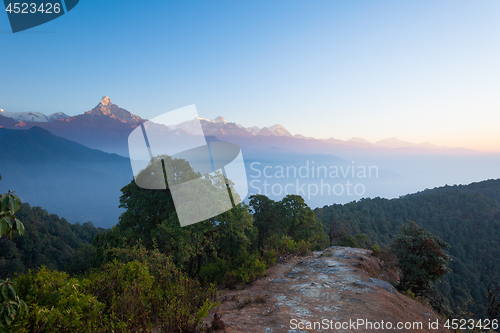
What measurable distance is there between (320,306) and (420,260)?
19.9 feet

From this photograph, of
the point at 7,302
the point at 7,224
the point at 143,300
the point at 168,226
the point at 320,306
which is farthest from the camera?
the point at 168,226

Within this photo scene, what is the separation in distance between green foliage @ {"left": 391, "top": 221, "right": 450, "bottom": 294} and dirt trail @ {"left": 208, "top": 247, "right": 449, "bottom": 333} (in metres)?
1.84

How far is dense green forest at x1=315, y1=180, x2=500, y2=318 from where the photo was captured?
56.4 meters

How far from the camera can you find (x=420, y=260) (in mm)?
9602

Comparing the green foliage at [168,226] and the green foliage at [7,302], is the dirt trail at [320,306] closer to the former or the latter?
the green foliage at [168,226]

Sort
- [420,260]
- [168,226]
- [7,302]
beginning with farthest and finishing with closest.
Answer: [168,226] → [420,260] → [7,302]

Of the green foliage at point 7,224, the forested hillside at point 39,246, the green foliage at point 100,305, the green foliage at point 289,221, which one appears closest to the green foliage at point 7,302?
the green foliage at point 7,224

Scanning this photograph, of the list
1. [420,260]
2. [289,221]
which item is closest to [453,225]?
[289,221]

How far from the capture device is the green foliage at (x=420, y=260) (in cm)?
948

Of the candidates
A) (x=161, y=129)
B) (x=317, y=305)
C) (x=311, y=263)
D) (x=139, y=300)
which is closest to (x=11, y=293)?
(x=139, y=300)

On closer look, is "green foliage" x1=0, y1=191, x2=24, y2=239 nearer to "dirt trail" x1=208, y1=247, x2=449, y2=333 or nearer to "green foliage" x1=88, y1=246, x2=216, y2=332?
"green foliage" x1=88, y1=246, x2=216, y2=332

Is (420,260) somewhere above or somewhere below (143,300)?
below

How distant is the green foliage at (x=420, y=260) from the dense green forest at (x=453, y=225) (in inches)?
1598

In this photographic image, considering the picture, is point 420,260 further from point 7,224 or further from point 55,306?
point 7,224
